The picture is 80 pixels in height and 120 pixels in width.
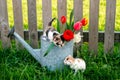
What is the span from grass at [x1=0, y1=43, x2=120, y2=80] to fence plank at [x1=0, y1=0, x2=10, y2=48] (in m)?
0.09

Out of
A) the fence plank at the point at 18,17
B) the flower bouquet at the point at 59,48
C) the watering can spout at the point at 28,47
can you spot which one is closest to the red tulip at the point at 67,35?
the flower bouquet at the point at 59,48

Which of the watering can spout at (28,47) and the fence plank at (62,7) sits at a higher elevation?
the fence plank at (62,7)

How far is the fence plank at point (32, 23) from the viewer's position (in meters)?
3.85

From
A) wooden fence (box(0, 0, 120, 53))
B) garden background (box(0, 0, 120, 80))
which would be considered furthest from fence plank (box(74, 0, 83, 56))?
garden background (box(0, 0, 120, 80))

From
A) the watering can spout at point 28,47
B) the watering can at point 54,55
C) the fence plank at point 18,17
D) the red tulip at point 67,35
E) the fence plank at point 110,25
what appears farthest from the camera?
the fence plank at point 18,17

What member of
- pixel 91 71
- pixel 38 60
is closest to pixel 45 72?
pixel 38 60

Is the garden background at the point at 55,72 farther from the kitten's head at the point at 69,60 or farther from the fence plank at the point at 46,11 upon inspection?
the fence plank at the point at 46,11

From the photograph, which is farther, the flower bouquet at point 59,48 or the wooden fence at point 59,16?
the wooden fence at point 59,16

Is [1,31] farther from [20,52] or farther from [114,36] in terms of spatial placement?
[114,36]

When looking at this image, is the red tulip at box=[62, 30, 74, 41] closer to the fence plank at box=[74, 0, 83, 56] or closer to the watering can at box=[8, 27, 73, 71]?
the watering can at box=[8, 27, 73, 71]

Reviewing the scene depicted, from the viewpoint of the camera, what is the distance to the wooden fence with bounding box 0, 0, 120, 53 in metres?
3.79

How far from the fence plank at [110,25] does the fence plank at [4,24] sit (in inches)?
43.4

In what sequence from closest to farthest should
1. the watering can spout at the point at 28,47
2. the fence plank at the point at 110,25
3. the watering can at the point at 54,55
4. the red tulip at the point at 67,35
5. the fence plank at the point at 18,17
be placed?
the red tulip at the point at 67,35 < the watering can at the point at 54,55 < the watering can spout at the point at 28,47 < the fence plank at the point at 110,25 < the fence plank at the point at 18,17

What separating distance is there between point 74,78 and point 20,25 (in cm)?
101
